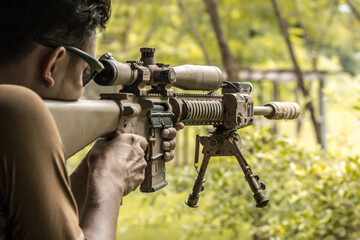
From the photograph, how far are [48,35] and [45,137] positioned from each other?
0.81 feet

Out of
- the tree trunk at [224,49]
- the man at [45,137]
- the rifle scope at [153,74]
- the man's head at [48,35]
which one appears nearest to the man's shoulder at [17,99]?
the man at [45,137]

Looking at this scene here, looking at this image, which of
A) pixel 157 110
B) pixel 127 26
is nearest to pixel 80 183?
pixel 157 110

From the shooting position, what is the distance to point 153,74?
1699mm

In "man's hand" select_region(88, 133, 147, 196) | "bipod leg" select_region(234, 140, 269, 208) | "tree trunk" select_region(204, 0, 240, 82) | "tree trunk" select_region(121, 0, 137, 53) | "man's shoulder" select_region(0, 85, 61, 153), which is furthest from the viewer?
"tree trunk" select_region(121, 0, 137, 53)

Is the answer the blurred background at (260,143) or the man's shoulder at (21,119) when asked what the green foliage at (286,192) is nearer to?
the blurred background at (260,143)

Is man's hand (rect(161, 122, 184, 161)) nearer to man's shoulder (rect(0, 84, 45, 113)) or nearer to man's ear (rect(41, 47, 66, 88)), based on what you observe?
man's ear (rect(41, 47, 66, 88))

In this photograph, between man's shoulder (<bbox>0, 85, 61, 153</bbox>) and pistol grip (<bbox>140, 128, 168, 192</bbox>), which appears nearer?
man's shoulder (<bbox>0, 85, 61, 153</bbox>)

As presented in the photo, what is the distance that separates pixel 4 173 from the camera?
0.95 meters

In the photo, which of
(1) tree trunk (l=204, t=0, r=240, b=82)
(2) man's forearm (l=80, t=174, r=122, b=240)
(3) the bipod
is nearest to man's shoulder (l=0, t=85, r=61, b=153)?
(2) man's forearm (l=80, t=174, r=122, b=240)

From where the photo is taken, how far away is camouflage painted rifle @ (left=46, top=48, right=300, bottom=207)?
1.31 metres

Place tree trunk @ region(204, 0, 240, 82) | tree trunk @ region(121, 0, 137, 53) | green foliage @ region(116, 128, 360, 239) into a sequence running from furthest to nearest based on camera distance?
tree trunk @ region(121, 0, 137, 53) → tree trunk @ region(204, 0, 240, 82) → green foliage @ region(116, 128, 360, 239)

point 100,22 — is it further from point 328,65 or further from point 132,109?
point 328,65

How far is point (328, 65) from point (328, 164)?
6922mm

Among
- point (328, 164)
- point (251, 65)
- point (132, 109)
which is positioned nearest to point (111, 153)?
point (132, 109)
